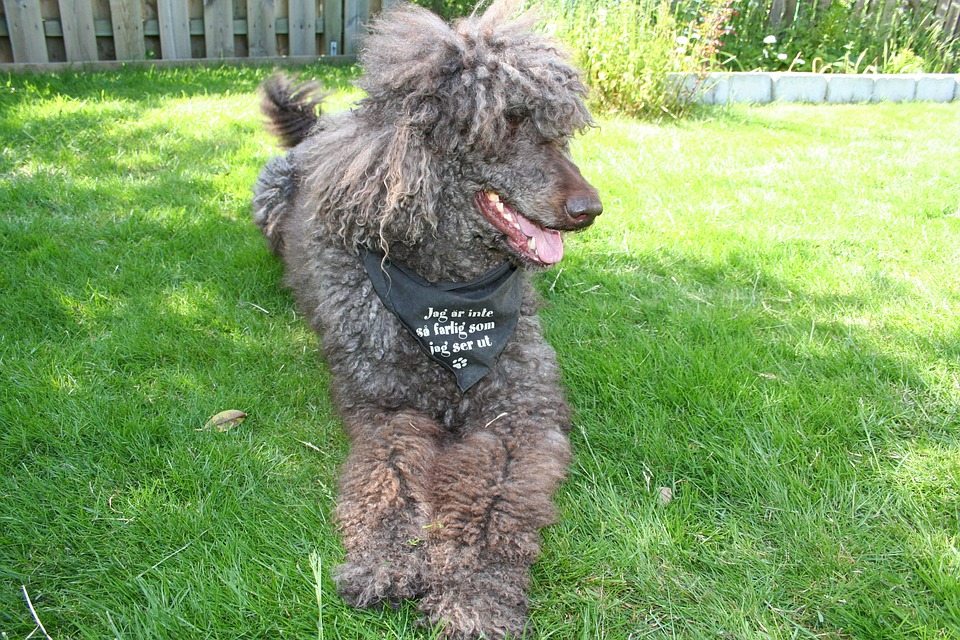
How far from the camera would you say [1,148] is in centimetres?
540

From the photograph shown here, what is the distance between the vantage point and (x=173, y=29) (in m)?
8.84

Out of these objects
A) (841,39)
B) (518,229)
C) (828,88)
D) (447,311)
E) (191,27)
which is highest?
(841,39)

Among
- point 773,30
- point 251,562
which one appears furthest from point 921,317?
point 773,30

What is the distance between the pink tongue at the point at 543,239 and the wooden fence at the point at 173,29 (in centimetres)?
751

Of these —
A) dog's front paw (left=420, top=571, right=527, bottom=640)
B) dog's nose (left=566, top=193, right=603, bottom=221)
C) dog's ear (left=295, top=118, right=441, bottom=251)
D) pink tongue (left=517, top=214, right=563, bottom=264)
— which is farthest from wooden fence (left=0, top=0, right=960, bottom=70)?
dog's front paw (left=420, top=571, right=527, bottom=640)

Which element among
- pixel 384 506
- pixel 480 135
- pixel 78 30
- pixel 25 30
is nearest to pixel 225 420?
pixel 384 506

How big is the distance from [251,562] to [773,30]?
33.4 feet

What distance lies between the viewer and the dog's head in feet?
8.22

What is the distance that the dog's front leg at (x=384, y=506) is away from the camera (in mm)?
2119

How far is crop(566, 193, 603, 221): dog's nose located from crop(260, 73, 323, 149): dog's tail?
268 centimetres

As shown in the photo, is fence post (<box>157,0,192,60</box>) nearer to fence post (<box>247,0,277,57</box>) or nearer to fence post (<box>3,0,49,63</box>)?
fence post (<box>247,0,277,57</box>)

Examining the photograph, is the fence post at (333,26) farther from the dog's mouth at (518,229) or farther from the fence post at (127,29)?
the dog's mouth at (518,229)

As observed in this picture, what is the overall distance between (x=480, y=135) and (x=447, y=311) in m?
0.66

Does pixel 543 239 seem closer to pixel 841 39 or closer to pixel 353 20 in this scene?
pixel 353 20
